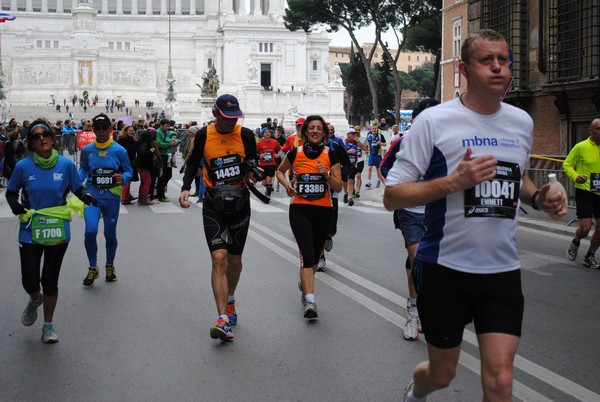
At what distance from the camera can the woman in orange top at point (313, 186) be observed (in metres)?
8.23

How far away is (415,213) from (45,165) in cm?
299

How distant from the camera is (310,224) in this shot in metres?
8.27

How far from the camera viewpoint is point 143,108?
94.7 m

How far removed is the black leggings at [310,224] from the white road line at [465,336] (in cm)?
75

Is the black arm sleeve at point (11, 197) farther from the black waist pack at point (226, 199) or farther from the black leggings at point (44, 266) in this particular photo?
the black waist pack at point (226, 199)

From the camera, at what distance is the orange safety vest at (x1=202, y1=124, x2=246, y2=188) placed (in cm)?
723

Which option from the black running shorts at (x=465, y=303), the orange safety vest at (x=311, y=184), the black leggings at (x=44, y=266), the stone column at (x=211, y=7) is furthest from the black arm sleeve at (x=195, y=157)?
the stone column at (x=211, y=7)

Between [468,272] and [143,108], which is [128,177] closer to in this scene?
[468,272]

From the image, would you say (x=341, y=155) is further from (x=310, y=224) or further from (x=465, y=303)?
(x=465, y=303)

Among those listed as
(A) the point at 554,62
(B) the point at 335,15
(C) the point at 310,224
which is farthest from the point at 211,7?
(C) the point at 310,224

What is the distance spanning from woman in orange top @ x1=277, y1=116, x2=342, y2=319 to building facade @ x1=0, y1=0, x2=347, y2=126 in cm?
8453

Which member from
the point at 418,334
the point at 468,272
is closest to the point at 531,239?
the point at 418,334

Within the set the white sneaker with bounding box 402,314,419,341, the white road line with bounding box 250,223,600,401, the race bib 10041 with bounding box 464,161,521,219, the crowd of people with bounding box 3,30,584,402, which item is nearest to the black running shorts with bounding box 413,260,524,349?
the crowd of people with bounding box 3,30,584,402

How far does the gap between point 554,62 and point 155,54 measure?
92.8m
